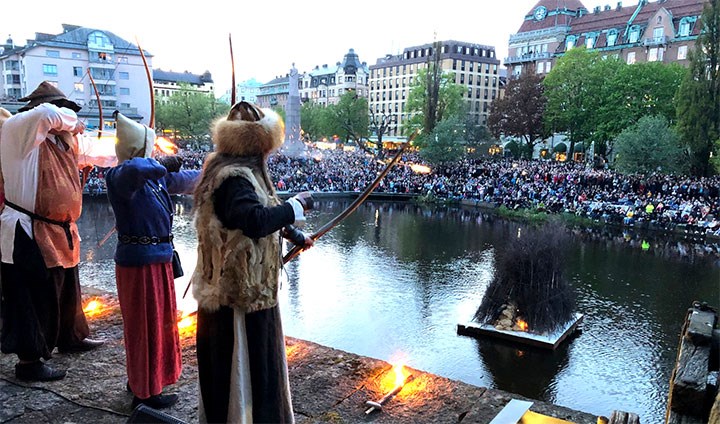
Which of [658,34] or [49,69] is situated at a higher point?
[658,34]

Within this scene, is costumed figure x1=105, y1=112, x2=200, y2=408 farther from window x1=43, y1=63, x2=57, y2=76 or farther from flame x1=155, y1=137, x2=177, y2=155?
window x1=43, y1=63, x2=57, y2=76

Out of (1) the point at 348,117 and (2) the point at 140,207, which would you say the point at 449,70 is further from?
(2) the point at 140,207

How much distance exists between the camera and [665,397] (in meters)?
7.96

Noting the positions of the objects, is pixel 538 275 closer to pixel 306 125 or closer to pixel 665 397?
pixel 665 397

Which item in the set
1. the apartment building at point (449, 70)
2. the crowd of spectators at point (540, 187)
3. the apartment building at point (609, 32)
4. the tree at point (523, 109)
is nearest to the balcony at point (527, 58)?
the apartment building at point (609, 32)

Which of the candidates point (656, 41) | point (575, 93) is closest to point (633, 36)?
point (656, 41)

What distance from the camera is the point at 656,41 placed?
4572 centimetres

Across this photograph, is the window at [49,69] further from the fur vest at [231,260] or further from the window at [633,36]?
the fur vest at [231,260]

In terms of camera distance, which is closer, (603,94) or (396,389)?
(396,389)

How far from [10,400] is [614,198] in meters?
24.4

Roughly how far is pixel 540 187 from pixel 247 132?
25637 mm

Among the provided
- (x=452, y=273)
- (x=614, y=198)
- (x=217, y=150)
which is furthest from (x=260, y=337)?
(x=614, y=198)

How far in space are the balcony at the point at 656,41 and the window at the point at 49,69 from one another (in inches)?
2123

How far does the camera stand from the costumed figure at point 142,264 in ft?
9.27
